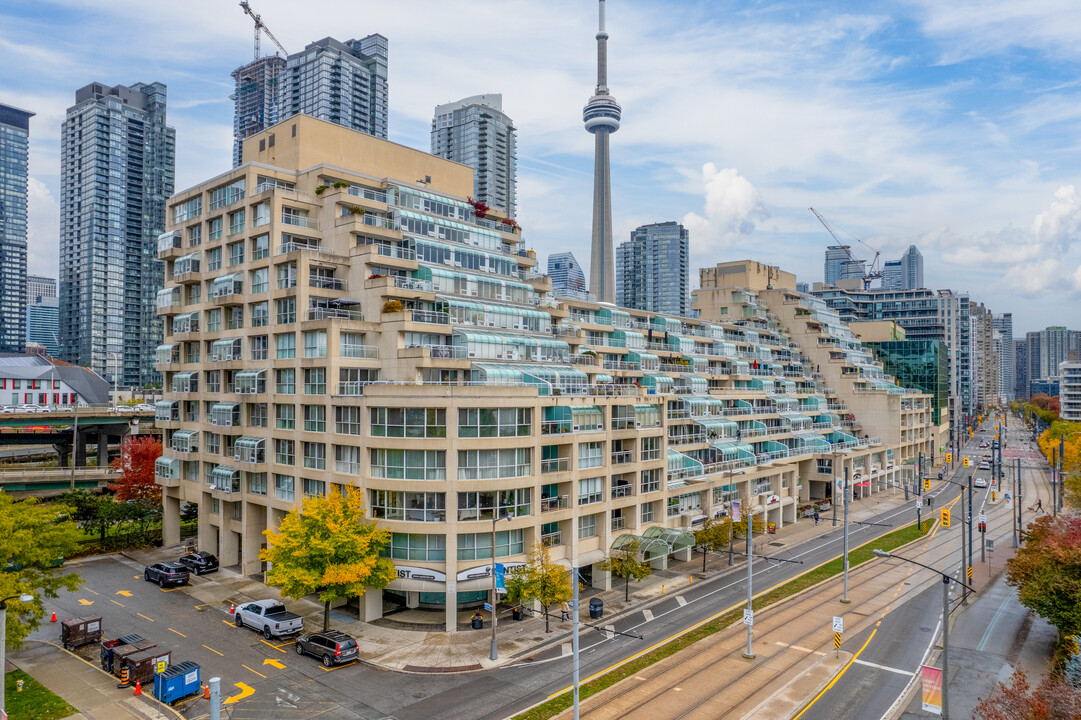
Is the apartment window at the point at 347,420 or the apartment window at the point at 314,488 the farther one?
the apartment window at the point at 314,488

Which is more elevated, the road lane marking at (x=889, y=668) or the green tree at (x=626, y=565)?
the green tree at (x=626, y=565)

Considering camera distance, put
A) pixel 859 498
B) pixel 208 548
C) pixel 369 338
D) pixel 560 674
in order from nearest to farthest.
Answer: pixel 560 674
pixel 369 338
pixel 208 548
pixel 859 498

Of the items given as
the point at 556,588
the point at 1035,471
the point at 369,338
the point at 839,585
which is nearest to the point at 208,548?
the point at 369,338

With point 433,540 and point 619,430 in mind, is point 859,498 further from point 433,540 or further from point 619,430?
point 433,540

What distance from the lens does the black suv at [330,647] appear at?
39.7m

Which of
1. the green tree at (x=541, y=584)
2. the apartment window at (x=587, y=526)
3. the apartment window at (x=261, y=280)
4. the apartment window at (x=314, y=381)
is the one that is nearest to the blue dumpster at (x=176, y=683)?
the green tree at (x=541, y=584)

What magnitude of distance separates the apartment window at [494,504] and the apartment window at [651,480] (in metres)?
15.3

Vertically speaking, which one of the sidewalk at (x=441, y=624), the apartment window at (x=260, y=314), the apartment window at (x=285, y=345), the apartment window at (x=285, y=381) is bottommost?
the sidewalk at (x=441, y=624)

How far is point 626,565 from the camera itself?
51719 mm

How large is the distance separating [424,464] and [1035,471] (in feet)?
449

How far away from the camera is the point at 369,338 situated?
2207 inches

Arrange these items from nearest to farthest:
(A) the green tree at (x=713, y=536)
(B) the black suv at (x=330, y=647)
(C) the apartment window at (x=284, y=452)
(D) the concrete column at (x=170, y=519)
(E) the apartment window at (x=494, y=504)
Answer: (B) the black suv at (x=330, y=647), (E) the apartment window at (x=494, y=504), (C) the apartment window at (x=284, y=452), (A) the green tree at (x=713, y=536), (D) the concrete column at (x=170, y=519)

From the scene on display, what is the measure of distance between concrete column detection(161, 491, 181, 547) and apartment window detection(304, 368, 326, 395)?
28.2 meters

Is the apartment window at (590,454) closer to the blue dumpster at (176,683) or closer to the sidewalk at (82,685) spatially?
the blue dumpster at (176,683)
